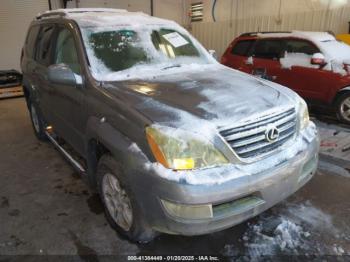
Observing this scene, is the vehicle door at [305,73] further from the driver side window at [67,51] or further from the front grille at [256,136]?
the driver side window at [67,51]

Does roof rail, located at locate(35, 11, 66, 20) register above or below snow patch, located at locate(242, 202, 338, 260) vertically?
above

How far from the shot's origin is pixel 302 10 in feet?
30.5

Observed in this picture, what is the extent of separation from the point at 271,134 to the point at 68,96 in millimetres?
1996

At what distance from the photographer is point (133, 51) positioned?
311 centimetres

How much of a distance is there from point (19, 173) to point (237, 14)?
31.8ft

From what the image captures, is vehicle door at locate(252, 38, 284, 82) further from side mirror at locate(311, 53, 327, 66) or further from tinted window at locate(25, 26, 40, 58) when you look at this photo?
tinted window at locate(25, 26, 40, 58)

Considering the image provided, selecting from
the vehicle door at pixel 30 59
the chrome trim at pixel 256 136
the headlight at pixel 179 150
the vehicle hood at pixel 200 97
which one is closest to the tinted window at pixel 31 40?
the vehicle door at pixel 30 59

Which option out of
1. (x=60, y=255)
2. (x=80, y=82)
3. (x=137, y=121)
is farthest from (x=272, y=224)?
(x=80, y=82)

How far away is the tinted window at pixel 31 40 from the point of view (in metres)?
4.41

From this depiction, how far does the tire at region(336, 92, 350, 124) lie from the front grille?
383 cm

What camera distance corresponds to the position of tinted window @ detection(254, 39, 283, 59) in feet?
21.8

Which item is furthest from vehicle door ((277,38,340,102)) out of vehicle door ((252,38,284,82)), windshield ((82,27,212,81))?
windshield ((82,27,212,81))

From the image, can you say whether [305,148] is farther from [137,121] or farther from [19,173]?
[19,173]

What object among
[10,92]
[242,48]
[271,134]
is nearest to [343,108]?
[242,48]
